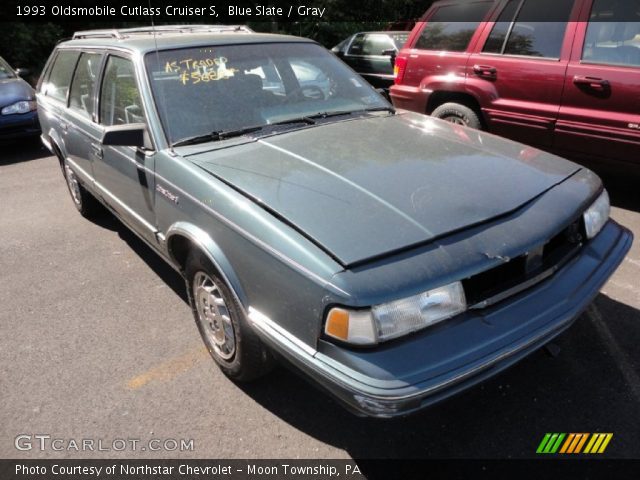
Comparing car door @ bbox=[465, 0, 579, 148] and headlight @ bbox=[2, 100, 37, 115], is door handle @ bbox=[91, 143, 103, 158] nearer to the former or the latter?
car door @ bbox=[465, 0, 579, 148]

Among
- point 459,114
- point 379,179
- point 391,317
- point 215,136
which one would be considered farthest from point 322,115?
point 459,114

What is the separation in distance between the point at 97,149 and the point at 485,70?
3.77 meters

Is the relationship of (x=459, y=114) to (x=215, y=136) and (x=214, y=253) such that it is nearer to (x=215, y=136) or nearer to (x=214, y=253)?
(x=215, y=136)

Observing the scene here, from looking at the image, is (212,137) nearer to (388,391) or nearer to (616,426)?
(388,391)

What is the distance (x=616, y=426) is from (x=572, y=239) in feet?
2.91

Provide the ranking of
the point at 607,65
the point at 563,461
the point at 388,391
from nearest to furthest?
the point at 388,391 < the point at 563,461 < the point at 607,65

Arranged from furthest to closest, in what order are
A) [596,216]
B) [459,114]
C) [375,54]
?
[375,54] → [459,114] → [596,216]

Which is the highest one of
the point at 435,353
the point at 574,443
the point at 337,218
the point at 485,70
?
the point at 485,70

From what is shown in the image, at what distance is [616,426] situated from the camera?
2266 mm

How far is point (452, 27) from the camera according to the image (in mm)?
5438

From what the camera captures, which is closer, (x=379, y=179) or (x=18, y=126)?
(x=379, y=179)

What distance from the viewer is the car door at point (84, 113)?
3.59 metres

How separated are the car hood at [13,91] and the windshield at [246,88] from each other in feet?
19.5

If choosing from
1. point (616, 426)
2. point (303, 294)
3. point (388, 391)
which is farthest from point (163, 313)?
point (616, 426)
